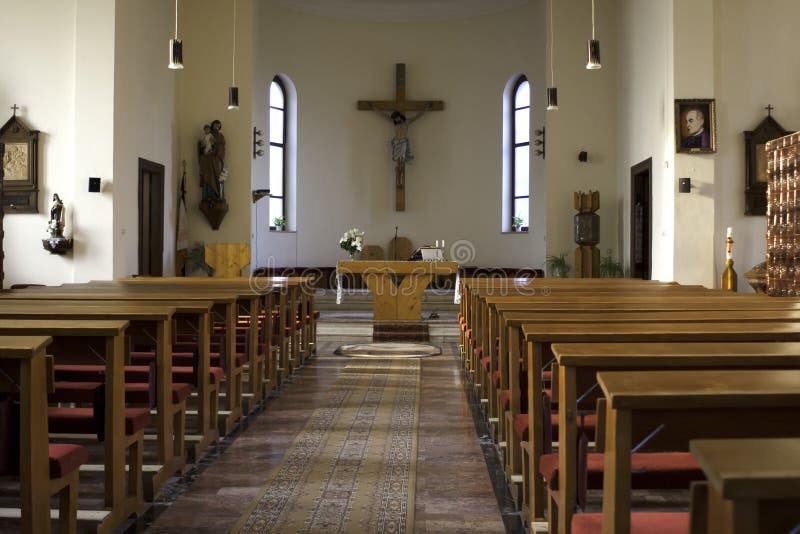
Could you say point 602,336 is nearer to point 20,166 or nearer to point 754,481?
point 754,481

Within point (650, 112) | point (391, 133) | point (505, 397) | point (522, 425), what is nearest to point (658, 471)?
point (522, 425)

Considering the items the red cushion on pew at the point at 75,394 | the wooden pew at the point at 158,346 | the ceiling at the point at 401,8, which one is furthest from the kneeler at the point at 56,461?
the ceiling at the point at 401,8

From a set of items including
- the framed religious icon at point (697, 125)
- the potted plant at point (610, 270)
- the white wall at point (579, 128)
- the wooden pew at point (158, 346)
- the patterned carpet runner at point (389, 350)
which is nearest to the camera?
the wooden pew at point (158, 346)

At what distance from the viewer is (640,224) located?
11156mm

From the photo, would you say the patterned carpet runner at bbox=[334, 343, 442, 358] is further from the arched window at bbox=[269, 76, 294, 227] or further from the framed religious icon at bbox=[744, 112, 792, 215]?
the arched window at bbox=[269, 76, 294, 227]

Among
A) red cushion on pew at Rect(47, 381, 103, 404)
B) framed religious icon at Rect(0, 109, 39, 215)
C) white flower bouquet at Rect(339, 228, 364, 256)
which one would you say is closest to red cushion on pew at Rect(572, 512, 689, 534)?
red cushion on pew at Rect(47, 381, 103, 404)

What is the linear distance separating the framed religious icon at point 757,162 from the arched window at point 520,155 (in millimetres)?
5564

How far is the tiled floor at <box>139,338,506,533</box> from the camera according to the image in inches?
119

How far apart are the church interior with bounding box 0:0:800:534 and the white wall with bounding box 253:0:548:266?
5cm

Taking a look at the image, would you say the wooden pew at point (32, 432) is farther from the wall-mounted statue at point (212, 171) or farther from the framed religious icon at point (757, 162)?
the wall-mounted statue at point (212, 171)

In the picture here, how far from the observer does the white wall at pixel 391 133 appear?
14.4 m

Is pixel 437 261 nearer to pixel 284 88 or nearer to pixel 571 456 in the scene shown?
pixel 284 88

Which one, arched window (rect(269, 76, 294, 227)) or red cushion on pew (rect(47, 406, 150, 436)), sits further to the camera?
arched window (rect(269, 76, 294, 227))

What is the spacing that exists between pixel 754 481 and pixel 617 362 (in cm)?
115
